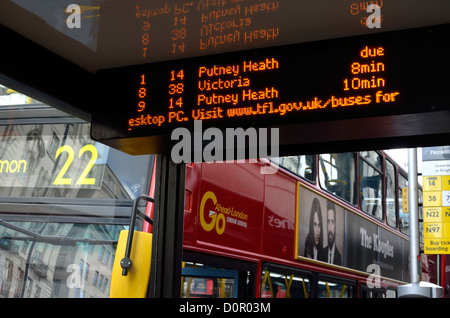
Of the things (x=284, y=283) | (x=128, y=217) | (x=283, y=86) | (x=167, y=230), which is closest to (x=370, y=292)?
(x=284, y=283)

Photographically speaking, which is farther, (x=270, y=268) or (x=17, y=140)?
(x=270, y=268)

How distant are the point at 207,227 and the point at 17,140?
5.51ft

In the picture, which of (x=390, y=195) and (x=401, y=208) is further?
(x=401, y=208)

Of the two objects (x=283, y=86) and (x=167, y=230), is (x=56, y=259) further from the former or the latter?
(x=283, y=86)

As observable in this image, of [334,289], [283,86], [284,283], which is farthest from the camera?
[334,289]

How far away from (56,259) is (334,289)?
4092 mm

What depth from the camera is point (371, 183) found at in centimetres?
947

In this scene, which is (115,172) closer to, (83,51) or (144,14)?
(83,51)

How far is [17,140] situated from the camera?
5.22 m

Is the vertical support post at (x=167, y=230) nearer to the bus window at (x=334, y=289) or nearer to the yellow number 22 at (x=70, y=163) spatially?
the yellow number 22 at (x=70, y=163)

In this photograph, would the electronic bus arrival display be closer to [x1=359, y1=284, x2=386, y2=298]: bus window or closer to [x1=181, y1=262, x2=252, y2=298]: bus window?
[x1=181, y1=262, x2=252, y2=298]: bus window

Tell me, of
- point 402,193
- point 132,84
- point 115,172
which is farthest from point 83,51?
point 402,193

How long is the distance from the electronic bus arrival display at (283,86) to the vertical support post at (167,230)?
0.68 metres
